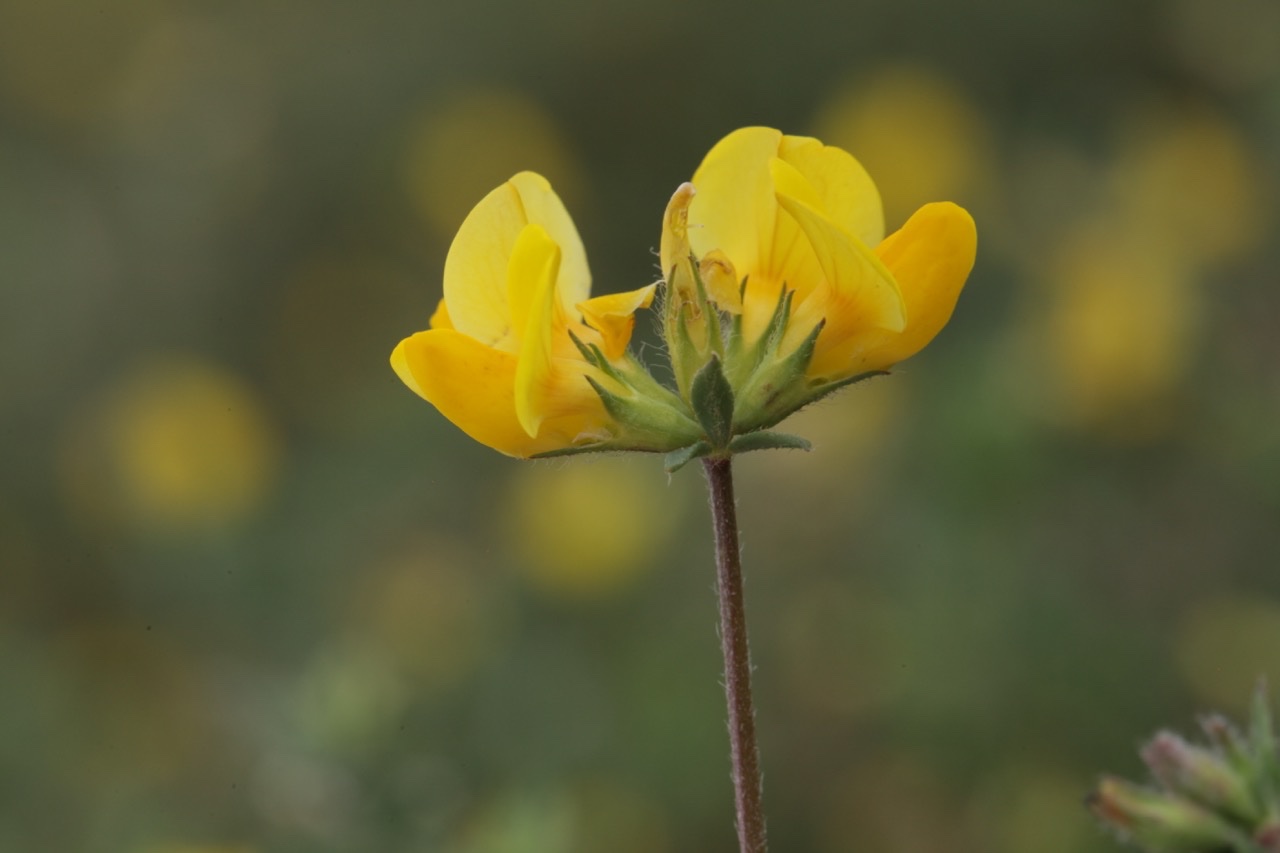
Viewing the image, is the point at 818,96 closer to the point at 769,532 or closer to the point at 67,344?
the point at 769,532

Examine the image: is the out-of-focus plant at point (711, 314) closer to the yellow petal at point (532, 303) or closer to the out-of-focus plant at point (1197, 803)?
the yellow petal at point (532, 303)

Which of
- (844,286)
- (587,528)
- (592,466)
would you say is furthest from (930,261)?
(592,466)

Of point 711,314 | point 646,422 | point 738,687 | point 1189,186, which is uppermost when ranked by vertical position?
point 1189,186

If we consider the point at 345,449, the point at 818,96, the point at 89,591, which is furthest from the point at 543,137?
the point at 89,591

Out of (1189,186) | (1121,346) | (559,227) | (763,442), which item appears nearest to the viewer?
(763,442)

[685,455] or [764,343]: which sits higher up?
[764,343]

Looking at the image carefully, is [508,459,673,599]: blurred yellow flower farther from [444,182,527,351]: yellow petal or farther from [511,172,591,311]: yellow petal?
[444,182,527,351]: yellow petal

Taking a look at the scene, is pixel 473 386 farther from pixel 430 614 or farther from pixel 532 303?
pixel 430 614
